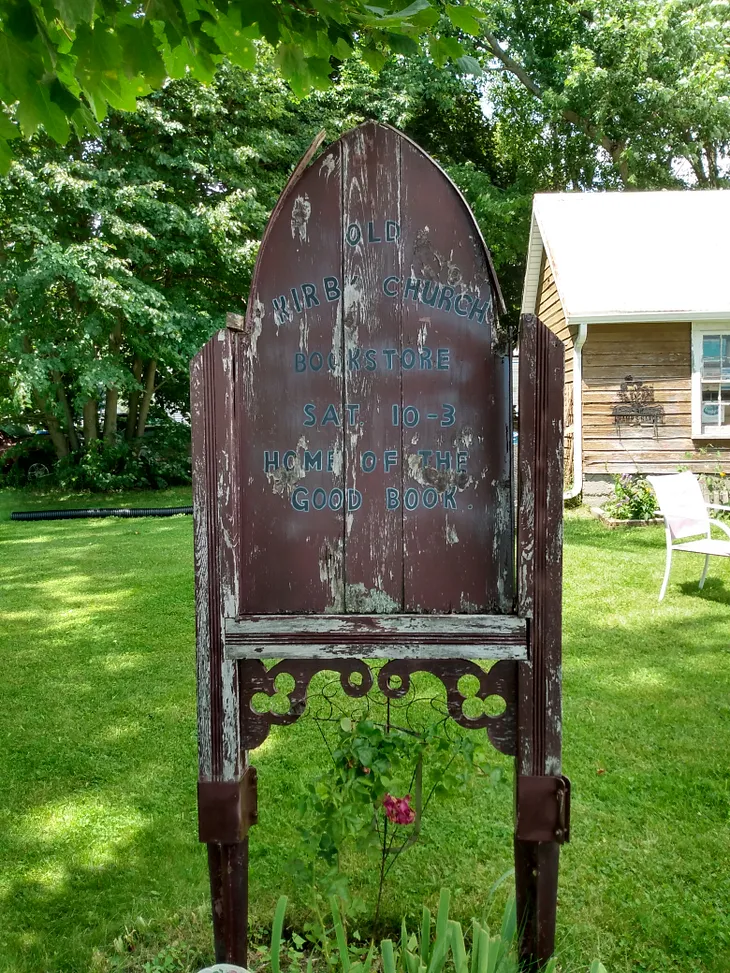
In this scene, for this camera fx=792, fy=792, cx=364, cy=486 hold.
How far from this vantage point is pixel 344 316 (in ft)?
6.49

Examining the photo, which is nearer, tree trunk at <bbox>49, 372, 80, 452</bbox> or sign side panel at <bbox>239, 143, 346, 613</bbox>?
sign side panel at <bbox>239, 143, 346, 613</bbox>

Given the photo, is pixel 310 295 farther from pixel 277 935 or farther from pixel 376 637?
pixel 277 935

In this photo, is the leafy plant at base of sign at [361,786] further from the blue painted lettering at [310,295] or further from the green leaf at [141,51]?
the green leaf at [141,51]

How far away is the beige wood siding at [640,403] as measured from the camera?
11102 millimetres

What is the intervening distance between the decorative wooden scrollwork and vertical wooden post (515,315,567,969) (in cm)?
4

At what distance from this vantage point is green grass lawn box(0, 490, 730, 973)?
250 centimetres

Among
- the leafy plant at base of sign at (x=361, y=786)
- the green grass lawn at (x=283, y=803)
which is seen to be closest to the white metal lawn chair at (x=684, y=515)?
the green grass lawn at (x=283, y=803)

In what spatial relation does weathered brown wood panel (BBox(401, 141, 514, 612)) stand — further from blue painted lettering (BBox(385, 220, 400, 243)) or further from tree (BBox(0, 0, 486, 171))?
tree (BBox(0, 0, 486, 171))

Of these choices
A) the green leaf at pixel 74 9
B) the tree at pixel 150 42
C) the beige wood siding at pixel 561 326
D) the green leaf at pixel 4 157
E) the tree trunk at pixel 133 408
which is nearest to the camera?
the green leaf at pixel 74 9

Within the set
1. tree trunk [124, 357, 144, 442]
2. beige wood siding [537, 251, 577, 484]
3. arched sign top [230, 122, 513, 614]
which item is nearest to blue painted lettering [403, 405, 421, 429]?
arched sign top [230, 122, 513, 614]

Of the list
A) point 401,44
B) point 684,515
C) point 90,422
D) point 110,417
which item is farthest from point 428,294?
point 110,417

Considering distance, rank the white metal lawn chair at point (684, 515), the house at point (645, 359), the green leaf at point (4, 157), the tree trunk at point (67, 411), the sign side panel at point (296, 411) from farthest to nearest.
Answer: the tree trunk at point (67, 411) → the house at point (645, 359) → the white metal lawn chair at point (684, 515) → the green leaf at point (4, 157) → the sign side panel at point (296, 411)

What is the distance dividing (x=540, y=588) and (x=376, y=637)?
414 millimetres

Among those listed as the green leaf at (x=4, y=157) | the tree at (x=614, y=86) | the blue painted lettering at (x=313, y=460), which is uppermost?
the tree at (x=614, y=86)
